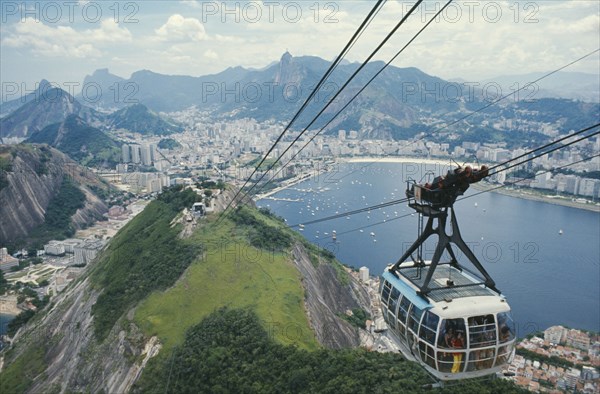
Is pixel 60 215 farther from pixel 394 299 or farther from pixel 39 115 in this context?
pixel 39 115

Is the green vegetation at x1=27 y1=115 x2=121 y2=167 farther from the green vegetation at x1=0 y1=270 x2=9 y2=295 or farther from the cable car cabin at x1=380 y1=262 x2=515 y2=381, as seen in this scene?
the cable car cabin at x1=380 y1=262 x2=515 y2=381

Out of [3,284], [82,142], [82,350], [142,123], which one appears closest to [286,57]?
[142,123]

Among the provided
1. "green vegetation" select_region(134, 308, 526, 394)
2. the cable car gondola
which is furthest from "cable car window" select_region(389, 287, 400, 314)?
"green vegetation" select_region(134, 308, 526, 394)

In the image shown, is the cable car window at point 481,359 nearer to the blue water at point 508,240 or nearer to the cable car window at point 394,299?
the cable car window at point 394,299

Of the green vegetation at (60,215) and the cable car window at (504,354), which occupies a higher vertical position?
the cable car window at (504,354)

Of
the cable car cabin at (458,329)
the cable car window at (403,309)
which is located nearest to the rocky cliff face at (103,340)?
the cable car window at (403,309)

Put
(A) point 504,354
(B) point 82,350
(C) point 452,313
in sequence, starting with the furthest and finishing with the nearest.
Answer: (B) point 82,350, (A) point 504,354, (C) point 452,313
